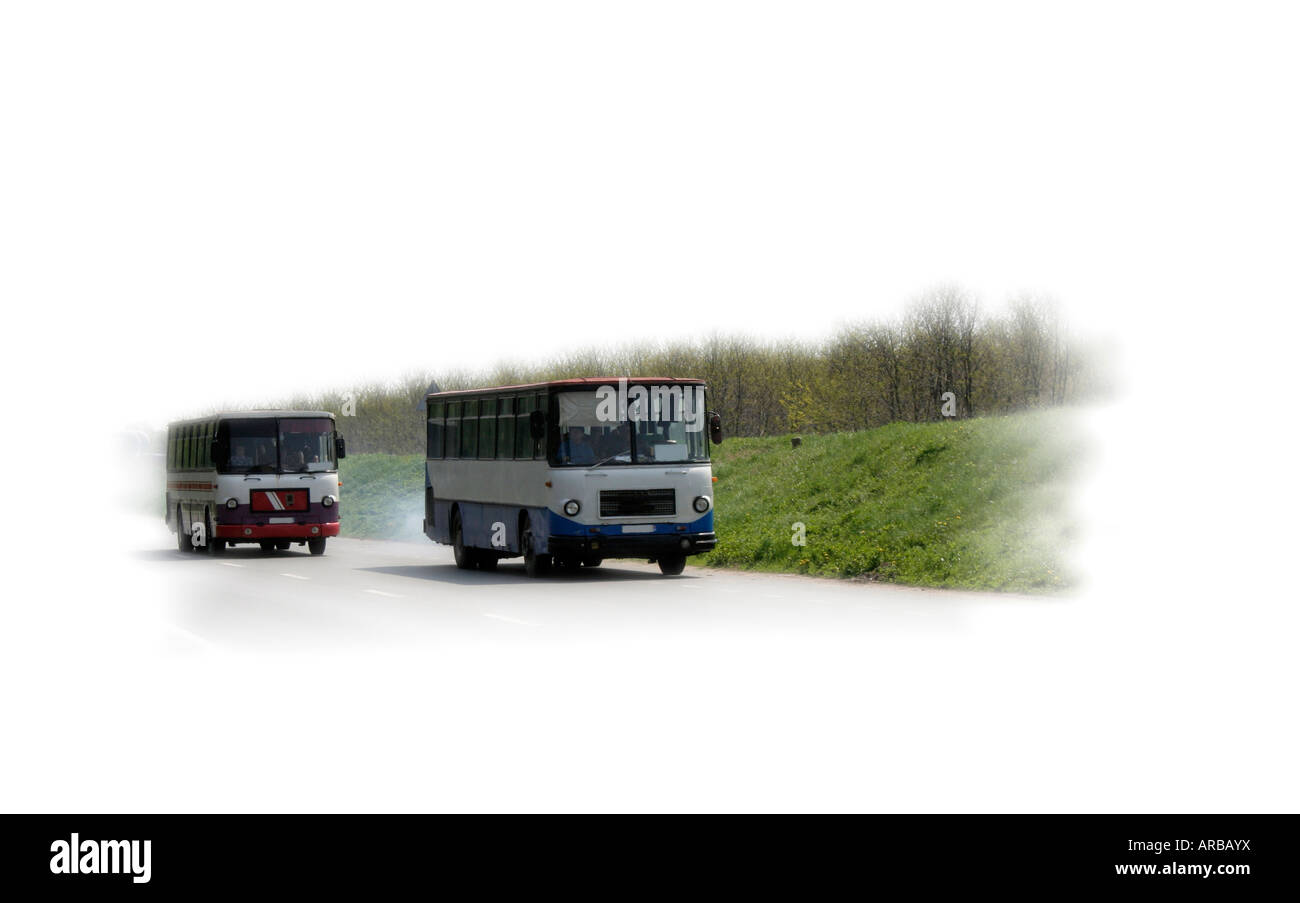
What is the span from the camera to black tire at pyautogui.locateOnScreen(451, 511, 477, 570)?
2995 cm

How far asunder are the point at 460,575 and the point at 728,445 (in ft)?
62.3

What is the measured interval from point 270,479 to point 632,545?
13.0 m

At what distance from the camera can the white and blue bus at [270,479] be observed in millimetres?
35906

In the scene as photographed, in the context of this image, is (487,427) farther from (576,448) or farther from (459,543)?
Answer: (576,448)

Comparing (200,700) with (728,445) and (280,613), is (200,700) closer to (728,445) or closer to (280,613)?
(280,613)

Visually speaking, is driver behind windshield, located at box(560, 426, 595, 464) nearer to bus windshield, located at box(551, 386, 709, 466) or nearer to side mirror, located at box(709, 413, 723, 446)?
bus windshield, located at box(551, 386, 709, 466)

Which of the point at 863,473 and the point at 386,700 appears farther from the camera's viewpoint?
the point at 863,473

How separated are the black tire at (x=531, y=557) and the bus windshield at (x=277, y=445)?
1067 centimetres

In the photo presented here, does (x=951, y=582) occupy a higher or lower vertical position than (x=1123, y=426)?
lower

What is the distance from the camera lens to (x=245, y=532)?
3588cm

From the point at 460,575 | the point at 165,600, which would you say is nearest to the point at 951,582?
the point at 460,575

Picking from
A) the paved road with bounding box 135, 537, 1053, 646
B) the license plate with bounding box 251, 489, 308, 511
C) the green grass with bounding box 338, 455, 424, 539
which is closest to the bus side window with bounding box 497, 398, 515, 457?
the paved road with bounding box 135, 537, 1053, 646

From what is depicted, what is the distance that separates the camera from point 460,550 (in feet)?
99.1
